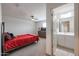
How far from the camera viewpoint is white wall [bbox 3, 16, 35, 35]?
1200 mm

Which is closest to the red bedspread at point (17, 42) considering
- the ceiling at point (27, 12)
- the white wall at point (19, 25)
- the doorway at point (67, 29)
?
the white wall at point (19, 25)

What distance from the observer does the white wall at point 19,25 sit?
1.20 meters

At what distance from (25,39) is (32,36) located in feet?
0.47

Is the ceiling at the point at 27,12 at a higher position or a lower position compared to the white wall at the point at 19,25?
higher

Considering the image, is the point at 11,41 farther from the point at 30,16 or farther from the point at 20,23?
the point at 30,16

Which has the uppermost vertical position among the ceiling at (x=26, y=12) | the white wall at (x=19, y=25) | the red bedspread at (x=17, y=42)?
the ceiling at (x=26, y=12)

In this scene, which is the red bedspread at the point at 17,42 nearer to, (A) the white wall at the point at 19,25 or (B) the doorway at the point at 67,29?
(A) the white wall at the point at 19,25

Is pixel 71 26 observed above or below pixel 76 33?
above

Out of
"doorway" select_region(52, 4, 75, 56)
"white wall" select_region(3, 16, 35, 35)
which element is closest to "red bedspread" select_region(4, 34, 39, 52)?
"white wall" select_region(3, 16, 35, 35)

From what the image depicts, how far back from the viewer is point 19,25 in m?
1.29

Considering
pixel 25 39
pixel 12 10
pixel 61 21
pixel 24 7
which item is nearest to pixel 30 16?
pixel 24 7

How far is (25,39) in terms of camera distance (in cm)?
136

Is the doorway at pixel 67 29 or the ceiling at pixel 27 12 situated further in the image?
the doorway at pixel 67 29

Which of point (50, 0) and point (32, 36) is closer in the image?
point (50, 0)
